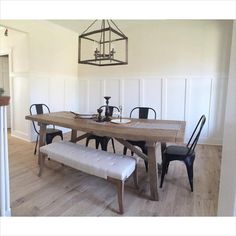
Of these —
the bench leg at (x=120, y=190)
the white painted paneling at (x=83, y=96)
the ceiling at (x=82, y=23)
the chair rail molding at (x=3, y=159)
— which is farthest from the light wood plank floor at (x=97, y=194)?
the ceiling at (x=82, y=23)

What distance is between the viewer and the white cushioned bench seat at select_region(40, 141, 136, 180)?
7.28 ft

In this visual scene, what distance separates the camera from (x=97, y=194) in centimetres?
261

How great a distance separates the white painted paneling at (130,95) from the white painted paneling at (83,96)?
1107 mm

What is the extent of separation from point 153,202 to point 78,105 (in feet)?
13.9

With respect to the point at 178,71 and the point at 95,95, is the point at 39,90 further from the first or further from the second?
the point at 178,71

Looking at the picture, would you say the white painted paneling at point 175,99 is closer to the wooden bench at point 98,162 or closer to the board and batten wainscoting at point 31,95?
the board and batten wainscoting at point 31,95

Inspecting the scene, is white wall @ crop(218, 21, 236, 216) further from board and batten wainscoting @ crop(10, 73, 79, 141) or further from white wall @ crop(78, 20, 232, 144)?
board and batten wainscoting @ crop(10, 73, 79, 141)

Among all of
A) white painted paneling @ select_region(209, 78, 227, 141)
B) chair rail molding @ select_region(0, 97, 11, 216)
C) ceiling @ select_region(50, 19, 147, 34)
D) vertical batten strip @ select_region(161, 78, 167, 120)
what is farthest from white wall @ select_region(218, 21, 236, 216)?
ceiling @ select_region(50, 19, 147, 34)

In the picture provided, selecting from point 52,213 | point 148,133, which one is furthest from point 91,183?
point 148,133

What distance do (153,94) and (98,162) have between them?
3.14 metres

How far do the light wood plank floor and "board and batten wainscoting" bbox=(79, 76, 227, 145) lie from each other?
1.46 m

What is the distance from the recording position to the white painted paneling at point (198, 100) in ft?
15.5

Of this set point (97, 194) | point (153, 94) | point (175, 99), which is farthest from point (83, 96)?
point (97, 194)

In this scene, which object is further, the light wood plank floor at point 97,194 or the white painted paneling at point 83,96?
the white painted paneling at point 83,96
